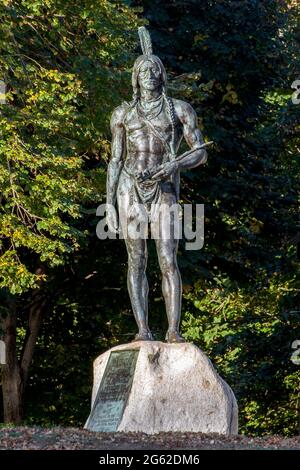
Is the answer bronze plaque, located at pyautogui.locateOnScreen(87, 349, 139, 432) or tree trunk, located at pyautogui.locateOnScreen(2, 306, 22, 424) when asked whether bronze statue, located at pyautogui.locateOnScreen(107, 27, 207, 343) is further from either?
tree trunk, located at pyautogui.locateOnScreen(2, 306, 22, 424)

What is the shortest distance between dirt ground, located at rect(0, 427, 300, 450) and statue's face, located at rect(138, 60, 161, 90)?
3.46m

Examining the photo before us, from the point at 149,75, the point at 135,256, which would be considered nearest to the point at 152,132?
the point at 149,75

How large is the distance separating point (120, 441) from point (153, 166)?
10.1 ft

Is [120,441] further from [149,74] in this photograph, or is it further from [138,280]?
[149,74]

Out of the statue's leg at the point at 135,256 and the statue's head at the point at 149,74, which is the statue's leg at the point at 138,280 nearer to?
the statue's leg at the point at 135,256

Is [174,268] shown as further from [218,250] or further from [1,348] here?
[218,250]

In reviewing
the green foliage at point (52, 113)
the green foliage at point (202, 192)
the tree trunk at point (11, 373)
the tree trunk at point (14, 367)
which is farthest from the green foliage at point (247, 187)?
the tree trunk at point (11, 373)

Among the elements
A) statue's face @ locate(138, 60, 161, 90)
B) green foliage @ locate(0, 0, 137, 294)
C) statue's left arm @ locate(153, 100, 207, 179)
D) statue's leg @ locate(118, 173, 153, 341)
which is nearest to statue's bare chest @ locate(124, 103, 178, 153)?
statue's left arm @ locate(153, 100, 207, 179)

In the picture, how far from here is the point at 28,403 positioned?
88.4 ft

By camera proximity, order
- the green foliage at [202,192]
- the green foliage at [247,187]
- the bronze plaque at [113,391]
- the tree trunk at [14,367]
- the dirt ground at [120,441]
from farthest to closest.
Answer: the green foliage at [247,187] → the tree trunk at [14,367] → the green foliage at [202,192] → the bronze plaque at [113,391] → the dirt ground at [120,441]

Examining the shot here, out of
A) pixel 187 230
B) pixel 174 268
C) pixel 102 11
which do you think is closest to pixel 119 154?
pixel 174 268

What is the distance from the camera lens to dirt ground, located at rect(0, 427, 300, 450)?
41.8 ft

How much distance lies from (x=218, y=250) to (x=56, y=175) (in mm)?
6388

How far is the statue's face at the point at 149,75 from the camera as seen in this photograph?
595 inches
